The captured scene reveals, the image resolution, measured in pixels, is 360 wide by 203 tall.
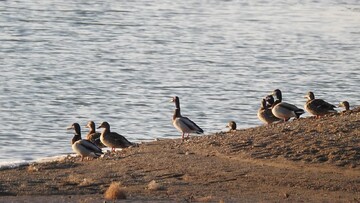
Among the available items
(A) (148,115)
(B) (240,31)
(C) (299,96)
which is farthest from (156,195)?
(B) (240,31)

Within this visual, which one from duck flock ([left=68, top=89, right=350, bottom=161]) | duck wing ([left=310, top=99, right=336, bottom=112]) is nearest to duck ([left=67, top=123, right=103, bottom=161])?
duck flock ([left=68, top=89, right=350, bottom=161])

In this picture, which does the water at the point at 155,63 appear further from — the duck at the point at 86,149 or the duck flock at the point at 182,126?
the duck at the point at 86,149

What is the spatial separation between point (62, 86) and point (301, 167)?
1584 centimetres

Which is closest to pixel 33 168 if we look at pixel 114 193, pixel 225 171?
pixel 225 171

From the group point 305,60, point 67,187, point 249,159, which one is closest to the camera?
point 67,187

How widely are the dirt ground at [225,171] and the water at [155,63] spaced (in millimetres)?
3938

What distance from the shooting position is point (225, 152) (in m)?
17.0

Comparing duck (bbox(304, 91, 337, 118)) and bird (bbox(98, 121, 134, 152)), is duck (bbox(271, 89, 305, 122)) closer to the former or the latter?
duck (bbox(304, 91, 337, 118))

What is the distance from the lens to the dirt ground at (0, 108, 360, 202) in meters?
14.4

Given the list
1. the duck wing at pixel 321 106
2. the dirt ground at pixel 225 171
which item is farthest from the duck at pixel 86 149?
the duck wing at pixel 321 106

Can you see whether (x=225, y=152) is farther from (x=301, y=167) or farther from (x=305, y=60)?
(x=305, y=60)

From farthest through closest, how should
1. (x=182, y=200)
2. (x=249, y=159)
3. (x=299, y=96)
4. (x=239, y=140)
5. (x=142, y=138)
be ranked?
(x=299, y=96) → (x=142, y=138) → (x=239, y=140) → (x=249, y=159) → (x=182, y=200)

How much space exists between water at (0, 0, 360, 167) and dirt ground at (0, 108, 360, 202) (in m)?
3.94

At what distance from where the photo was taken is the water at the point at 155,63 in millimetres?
25812
